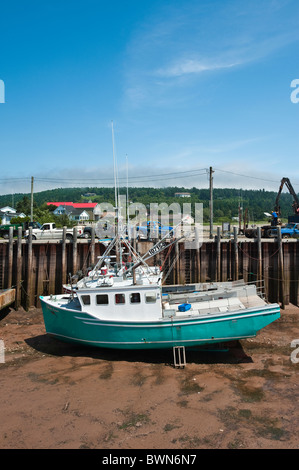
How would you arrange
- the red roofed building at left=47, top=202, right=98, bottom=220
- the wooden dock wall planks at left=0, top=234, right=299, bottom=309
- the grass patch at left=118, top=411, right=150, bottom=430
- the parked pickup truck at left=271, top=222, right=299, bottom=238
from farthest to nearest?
1. the red roofed building at left=47, top=202, right=98, bottom=220
2. the parked pickup truck at left=271, top=222, right=299, bottom=238
3. the wooden dock wall planks at left=0, top=234, right=299, bottom=309
4. the grass patch at left=118, top=411, right=150, bottom=430

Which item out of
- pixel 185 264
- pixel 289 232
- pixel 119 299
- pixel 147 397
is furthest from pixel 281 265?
pixel 147 397

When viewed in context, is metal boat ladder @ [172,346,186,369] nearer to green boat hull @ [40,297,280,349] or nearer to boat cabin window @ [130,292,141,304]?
green boat hull @ [40,297,280,349]

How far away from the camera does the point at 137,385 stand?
10.6m

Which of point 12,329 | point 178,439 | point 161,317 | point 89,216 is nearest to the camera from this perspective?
point 178,439

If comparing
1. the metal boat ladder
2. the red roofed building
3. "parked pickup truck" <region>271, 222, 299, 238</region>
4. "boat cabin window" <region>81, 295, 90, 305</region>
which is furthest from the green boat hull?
the red roofed building

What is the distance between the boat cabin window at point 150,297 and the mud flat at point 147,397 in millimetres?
2356

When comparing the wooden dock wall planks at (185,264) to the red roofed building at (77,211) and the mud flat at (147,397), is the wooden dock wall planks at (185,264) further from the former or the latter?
the red roofed building at (77,211)

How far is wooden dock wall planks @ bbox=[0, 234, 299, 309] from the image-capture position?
56.3 feet

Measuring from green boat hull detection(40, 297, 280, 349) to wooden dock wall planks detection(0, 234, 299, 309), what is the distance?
538 centimetres

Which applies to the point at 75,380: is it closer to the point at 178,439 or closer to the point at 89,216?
the point at 178,439

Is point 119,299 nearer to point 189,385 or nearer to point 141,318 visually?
point 141,318
